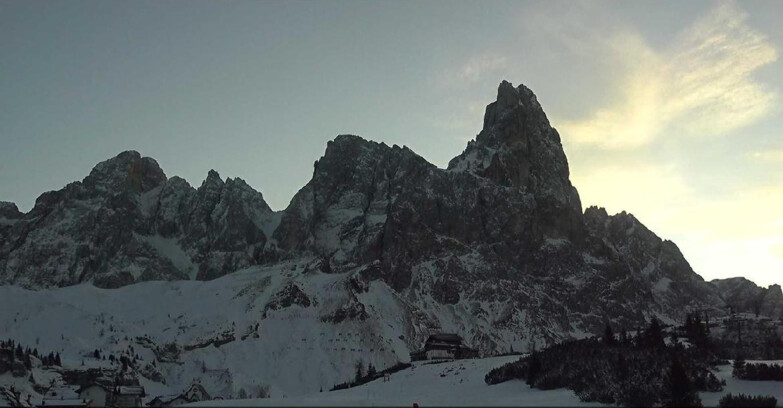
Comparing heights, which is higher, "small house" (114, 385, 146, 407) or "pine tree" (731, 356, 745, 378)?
"pine tree" (731, 356, 745, 378)

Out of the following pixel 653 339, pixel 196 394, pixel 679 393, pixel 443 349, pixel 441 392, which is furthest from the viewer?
pixel 443 349

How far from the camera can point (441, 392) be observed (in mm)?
73562

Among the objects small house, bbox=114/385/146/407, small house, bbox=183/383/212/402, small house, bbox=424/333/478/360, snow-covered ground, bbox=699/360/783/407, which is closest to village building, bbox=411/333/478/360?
small house, bbox=424/333/478/360

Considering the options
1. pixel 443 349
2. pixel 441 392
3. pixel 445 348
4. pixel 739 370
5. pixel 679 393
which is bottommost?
pixel 441 392

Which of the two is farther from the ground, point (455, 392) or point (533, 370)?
point (533, 370)

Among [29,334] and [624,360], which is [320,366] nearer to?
[29,334]

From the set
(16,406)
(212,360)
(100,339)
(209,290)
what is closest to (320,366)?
(212,360)

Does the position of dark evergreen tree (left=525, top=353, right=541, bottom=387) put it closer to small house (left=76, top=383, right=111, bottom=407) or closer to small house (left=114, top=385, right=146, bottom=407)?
small house (left=114, top=385, right=146, bottom=407)

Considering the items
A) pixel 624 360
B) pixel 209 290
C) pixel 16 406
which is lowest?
pixel 16 406

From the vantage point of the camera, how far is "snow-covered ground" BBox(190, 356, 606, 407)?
50938 mm

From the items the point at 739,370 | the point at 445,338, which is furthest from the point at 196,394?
the point at 739,370

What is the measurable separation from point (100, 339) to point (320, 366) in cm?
4185

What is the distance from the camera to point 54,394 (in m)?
91.7

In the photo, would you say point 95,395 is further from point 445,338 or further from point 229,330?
point 229,330
